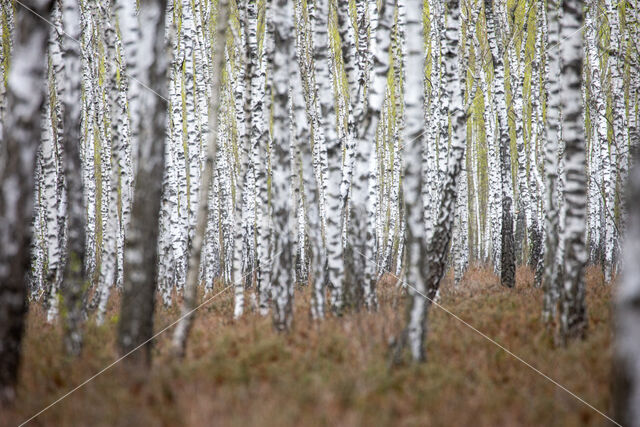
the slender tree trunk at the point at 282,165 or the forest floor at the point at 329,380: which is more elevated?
the slender tree trunk at the point at 282,165

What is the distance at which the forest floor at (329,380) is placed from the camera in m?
3.74

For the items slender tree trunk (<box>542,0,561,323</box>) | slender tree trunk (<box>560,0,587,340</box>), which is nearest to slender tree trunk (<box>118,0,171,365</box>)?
slender tree trunk (<box>560,0,587,340</box>)

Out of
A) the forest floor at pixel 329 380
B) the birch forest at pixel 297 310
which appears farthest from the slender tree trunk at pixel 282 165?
the forest floor at pixel 329 380

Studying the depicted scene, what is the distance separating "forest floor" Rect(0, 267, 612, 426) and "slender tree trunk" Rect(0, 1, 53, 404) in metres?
0.57

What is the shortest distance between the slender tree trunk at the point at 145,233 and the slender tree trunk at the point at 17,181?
91 cm

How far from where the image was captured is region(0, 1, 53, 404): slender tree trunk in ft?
14.3

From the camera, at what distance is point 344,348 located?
5.57 m

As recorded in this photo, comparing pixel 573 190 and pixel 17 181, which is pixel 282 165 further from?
pixel 573 190

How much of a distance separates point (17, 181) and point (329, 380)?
3.28m

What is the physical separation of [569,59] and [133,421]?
6142 mm

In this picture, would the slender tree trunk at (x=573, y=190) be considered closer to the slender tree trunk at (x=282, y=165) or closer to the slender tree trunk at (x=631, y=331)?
the slender tree trunk at (x=631, y=331)

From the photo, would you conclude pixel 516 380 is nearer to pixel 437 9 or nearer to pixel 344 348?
pixel 344 348

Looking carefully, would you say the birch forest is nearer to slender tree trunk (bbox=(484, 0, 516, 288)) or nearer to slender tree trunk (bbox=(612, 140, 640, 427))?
slender tree trunk (bbox=(612, 140, 640, 427))

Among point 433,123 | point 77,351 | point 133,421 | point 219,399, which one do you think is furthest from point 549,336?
point 433,123
